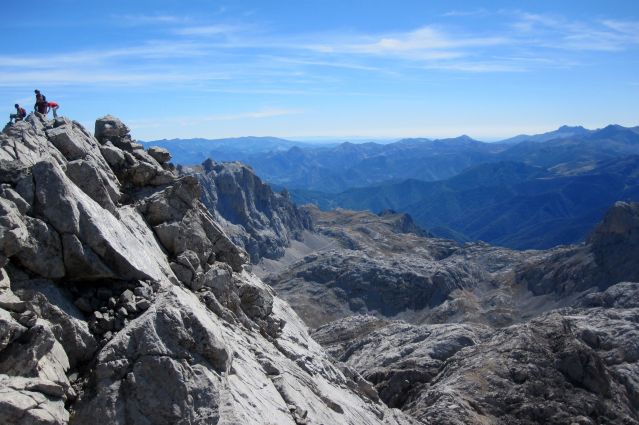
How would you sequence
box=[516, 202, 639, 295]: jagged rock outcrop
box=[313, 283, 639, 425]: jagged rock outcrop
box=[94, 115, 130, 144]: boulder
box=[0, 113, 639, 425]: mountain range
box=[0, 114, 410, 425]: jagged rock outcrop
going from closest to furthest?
box=[0, 114, 410, 425]: jagged rock outcrop
box=[0, 113, 639, 425]: mountain range
box=[94, 115, 130, 144]: boulder
box=[313, 283, 639, 425]: jagged rock outcrop
box=[516, 202, 639, 295]: jagged rock outcrop

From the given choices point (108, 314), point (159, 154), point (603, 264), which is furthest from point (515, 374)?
point (603, 264)

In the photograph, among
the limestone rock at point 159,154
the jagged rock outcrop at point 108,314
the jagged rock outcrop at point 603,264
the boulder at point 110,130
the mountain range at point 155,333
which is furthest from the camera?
the jagged rock outcrop at point 603,264

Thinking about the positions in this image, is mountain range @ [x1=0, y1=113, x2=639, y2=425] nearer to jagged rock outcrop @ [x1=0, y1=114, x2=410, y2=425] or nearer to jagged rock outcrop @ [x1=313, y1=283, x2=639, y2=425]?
jagged rock outcrop @ [x1=0, y1=114, x2=410, y2=425]

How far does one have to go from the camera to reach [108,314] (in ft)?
73.2

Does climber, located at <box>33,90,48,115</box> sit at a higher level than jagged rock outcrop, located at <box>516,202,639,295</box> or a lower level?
higher

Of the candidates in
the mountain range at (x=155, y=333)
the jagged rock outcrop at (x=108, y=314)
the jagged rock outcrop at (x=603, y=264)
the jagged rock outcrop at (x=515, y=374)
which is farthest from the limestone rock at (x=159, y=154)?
the jagged rock outcrop at (x=603, y=264)

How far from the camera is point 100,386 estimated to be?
63.9ft

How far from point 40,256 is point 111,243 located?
292 cm

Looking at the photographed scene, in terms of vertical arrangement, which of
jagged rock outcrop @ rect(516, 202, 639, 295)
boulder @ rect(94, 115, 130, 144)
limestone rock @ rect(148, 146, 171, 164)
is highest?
boulder @ rect(94, 115, 130, 144)

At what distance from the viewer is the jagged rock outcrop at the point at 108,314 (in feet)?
62.3

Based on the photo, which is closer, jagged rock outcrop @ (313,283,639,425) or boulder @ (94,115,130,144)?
boulder @ (94,115,130,144)

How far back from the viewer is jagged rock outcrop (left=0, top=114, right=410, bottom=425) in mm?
18984

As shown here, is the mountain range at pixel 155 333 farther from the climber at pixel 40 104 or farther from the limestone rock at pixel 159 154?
the climber at pixel 40 104

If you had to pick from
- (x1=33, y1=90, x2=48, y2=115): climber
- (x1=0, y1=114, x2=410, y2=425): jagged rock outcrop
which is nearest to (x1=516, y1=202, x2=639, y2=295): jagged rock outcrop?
(x1=0, y1=114, x2=410, y2=425): jagged rock outcrop
